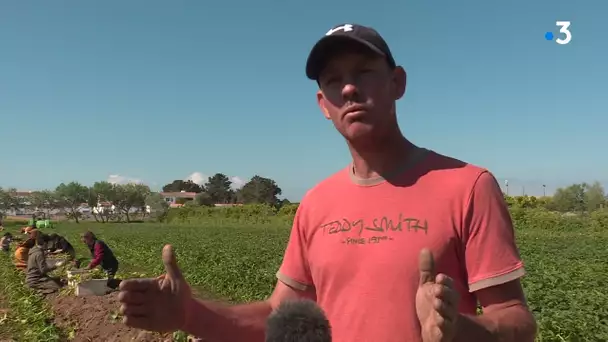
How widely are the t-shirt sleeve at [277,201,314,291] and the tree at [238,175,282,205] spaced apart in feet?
355

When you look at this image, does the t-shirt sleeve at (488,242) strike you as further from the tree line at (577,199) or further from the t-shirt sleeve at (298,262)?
the tree line at (577,199)

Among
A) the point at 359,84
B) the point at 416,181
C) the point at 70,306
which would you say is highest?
the point at 359,84

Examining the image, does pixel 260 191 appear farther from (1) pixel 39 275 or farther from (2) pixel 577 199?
(1) pixel 39 275

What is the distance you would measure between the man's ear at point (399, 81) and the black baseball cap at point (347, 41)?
0.04 m

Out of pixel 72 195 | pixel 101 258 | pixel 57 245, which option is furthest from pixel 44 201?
pixel 101 258

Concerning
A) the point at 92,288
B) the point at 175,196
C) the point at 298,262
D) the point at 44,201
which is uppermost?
the point at 175,196

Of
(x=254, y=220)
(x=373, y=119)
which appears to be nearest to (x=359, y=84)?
(x=373, y=119)

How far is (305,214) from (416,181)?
0.53 metres

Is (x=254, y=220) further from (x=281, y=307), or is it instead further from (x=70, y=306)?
(x=281, y=307)

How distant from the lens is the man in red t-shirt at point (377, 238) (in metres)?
1.69

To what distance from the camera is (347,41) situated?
6.34ft

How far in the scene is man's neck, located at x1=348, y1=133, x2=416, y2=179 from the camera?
1.95 meters

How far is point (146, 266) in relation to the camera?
1930cm

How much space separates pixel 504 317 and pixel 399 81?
0.91 m
